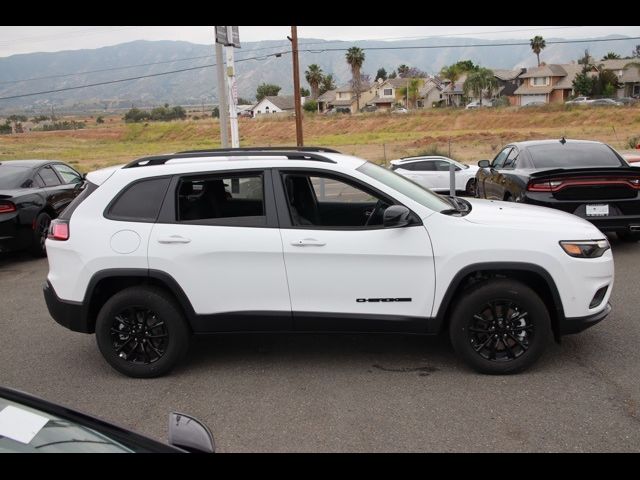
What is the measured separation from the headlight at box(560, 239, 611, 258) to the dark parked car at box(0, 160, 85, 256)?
782 cm

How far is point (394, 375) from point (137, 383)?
200cm

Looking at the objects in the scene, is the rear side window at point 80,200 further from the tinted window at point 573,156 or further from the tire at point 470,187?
the tire at point 470,187

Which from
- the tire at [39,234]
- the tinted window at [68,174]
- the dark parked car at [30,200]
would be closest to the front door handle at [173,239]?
the dark parked car at [30,200]

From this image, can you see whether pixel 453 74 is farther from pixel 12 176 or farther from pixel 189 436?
pixel 189 436

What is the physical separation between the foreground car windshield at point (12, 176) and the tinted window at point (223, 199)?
5896 mm

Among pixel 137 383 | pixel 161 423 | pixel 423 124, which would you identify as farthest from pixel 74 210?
pixel 423 124

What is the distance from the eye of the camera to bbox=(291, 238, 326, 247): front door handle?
4.74m

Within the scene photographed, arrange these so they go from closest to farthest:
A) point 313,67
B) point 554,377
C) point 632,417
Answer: point 632,417 < point 554,377 < point 313,67

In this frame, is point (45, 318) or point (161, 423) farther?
point (45, 318)

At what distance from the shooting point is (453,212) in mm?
5000

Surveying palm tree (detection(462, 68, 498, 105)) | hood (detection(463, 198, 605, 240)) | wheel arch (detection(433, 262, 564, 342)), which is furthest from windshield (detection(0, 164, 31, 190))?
palm tree (detection(462, 68, 498, 105))

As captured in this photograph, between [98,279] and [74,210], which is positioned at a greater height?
[74,210]

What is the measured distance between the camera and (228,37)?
1599 centimetres

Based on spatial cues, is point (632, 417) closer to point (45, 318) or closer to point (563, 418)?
point (563, 418)
